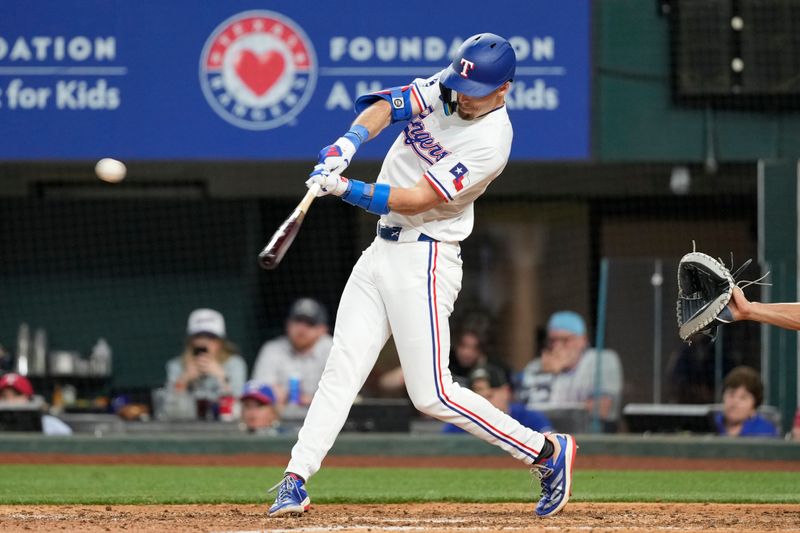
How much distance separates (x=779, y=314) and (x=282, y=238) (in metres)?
1.69

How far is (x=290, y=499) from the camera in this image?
469cm

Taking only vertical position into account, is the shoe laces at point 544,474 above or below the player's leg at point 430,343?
below

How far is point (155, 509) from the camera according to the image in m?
5.20

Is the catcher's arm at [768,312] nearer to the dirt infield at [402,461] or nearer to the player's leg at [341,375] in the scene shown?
the player's leg at [341,375]

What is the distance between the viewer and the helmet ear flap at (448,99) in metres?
4.91

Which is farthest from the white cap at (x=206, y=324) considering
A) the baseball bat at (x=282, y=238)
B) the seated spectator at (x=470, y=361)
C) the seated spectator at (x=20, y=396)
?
the baseball bat at (x=282, y=238)

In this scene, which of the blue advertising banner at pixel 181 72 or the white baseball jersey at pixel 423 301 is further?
the blue advertising banner at pixel 181 72

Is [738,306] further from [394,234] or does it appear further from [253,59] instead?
[253,59]

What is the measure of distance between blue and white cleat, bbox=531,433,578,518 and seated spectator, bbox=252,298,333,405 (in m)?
4.29

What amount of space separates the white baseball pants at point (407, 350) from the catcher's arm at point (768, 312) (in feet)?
2.74

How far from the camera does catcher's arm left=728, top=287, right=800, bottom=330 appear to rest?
15.5ft

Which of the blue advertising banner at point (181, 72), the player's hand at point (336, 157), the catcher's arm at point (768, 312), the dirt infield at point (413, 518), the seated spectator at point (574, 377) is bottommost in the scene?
A: the dirt infield at point (413, 518)

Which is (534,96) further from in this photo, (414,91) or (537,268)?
(414,91)

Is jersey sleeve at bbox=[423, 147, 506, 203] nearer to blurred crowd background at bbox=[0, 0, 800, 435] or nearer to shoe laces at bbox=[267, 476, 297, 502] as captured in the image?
shoe laces at bbox=[267, 476, 297, 502]
